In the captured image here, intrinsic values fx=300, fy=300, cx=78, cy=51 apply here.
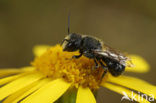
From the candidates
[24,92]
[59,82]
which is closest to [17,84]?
[24,92]

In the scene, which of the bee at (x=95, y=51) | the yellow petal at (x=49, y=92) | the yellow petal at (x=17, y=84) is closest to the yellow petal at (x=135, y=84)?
the bee at (x=95, y=51)

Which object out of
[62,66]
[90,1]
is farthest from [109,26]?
[62,66]

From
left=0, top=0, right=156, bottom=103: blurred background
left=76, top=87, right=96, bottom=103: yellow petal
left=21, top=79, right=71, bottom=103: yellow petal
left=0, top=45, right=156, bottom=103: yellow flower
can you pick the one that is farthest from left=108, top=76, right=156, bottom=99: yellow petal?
left=0, top=0, right=156, bottom=103: blurred background

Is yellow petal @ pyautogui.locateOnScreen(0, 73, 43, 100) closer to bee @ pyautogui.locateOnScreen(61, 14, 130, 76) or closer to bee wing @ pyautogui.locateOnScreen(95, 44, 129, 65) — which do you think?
bee @ pyautogui.locateOnScreen(61, 14, 130, 76)

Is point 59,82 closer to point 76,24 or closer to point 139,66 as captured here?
point 139,66

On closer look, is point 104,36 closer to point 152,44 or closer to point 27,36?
point 152,44

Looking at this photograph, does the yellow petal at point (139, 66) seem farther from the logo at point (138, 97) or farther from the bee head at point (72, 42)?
the bee head at point (72, 42)
